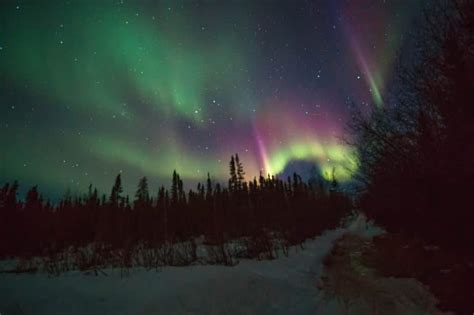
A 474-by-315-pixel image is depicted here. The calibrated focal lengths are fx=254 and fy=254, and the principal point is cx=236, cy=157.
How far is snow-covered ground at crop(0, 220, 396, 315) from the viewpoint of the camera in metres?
4.64

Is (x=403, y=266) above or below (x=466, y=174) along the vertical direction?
below

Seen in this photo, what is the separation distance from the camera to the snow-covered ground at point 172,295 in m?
4.64

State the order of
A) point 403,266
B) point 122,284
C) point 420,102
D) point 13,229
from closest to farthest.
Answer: point 122,284
point 420,102
point 403,266
point 13,229

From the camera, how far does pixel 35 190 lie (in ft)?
156

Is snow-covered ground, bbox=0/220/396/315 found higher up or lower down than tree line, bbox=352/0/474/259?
lower down

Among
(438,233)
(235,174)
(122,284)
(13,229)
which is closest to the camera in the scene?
(122,284)

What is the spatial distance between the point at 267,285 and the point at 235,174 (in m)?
75.2

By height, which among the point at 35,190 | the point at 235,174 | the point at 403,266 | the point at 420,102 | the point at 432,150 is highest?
the point at 235,174

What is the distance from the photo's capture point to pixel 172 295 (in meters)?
5.09

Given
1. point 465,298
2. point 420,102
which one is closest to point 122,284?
point 465,298

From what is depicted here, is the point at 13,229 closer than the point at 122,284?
No

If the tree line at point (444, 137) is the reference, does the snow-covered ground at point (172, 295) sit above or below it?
below

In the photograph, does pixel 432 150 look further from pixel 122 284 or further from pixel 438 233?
pixel 122 284

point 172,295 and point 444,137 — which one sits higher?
point 444,137
